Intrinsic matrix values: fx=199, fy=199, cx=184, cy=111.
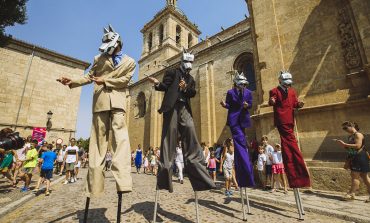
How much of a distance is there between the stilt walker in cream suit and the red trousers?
2.74m

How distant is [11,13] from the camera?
977 centimetres

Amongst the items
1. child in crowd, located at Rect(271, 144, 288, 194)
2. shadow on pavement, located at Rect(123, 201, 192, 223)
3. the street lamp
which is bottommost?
shadow on pavement, located at Rect(123, 201, 192, 223)

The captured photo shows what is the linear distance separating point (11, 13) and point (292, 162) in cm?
1343

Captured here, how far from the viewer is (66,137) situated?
1898 cm

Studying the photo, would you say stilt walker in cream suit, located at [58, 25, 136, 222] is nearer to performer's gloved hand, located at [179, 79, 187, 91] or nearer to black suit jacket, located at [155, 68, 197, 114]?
black suit jacket, located at [155, 68, 197, 114]

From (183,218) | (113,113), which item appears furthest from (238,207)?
(113,113)

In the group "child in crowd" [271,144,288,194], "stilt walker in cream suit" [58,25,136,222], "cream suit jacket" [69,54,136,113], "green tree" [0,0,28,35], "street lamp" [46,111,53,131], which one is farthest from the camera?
"street lamp" [46,111,53,131]

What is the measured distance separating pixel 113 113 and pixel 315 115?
6129 millimetres

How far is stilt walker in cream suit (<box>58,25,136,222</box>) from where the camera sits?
2.57 m

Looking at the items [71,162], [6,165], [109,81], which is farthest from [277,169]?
[6,165]

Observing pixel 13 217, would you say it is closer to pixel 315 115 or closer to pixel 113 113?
pixel 113 113

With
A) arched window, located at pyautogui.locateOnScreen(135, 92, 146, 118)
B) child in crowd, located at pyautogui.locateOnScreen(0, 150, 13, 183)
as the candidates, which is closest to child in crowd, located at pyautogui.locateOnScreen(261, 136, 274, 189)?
child in crowd, located at pyautogui.locateOnScreen(0, 150, 13, 183)

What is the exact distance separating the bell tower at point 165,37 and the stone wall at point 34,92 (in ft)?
43.7

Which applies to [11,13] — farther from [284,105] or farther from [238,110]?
[284,105]
